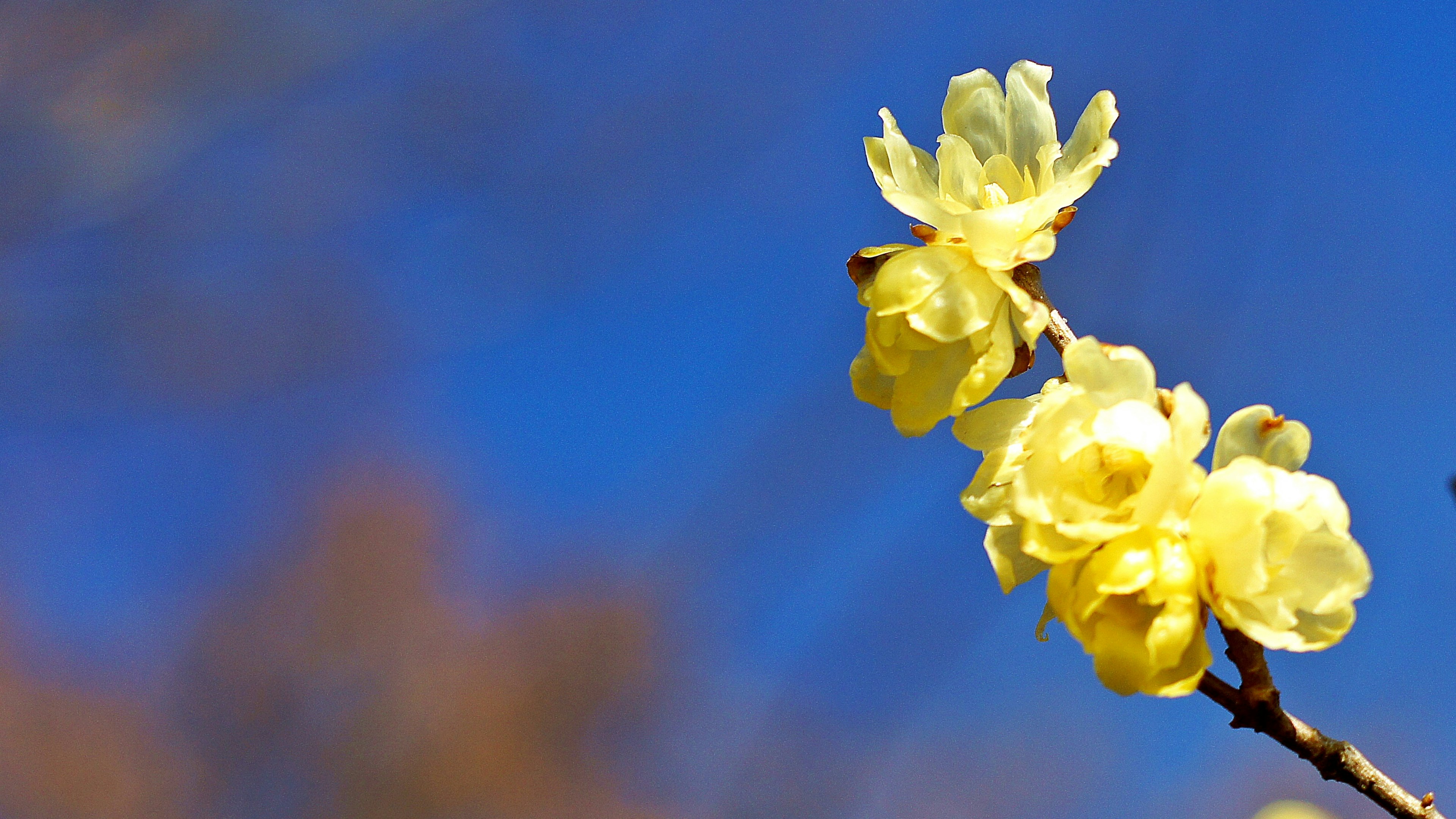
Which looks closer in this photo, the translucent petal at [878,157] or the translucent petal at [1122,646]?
the translucent petal at [1122,646]

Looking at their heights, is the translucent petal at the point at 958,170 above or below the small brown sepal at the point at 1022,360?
above

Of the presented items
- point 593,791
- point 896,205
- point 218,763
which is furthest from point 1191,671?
point 218,763

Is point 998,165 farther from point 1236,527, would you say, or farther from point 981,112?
point 1236,527

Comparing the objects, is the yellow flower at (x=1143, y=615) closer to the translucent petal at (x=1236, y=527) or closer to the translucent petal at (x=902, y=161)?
the translucent petal at (x=1236, y=527)

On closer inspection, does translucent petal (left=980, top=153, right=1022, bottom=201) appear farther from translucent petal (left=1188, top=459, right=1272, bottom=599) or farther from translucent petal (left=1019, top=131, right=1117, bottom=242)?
translucent petal (left=1188, top=459, right=1272, bottom=599)

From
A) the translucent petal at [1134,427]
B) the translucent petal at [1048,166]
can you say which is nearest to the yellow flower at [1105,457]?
the translucent petal at [1134,427]

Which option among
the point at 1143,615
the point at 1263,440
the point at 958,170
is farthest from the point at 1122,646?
the point at 958,170

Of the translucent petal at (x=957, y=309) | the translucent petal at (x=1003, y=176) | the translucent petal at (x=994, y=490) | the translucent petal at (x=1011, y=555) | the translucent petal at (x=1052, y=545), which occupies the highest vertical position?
the translucent petal at (x=1003, y=176)

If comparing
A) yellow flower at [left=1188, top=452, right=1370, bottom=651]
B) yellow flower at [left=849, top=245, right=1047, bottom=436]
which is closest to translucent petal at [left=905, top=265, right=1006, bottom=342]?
yellow flower at [left=849, top=245, right=1047, bottom=436]

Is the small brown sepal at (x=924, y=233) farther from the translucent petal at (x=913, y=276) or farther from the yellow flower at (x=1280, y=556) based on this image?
the yellow flower at (x=1280, y=556)
